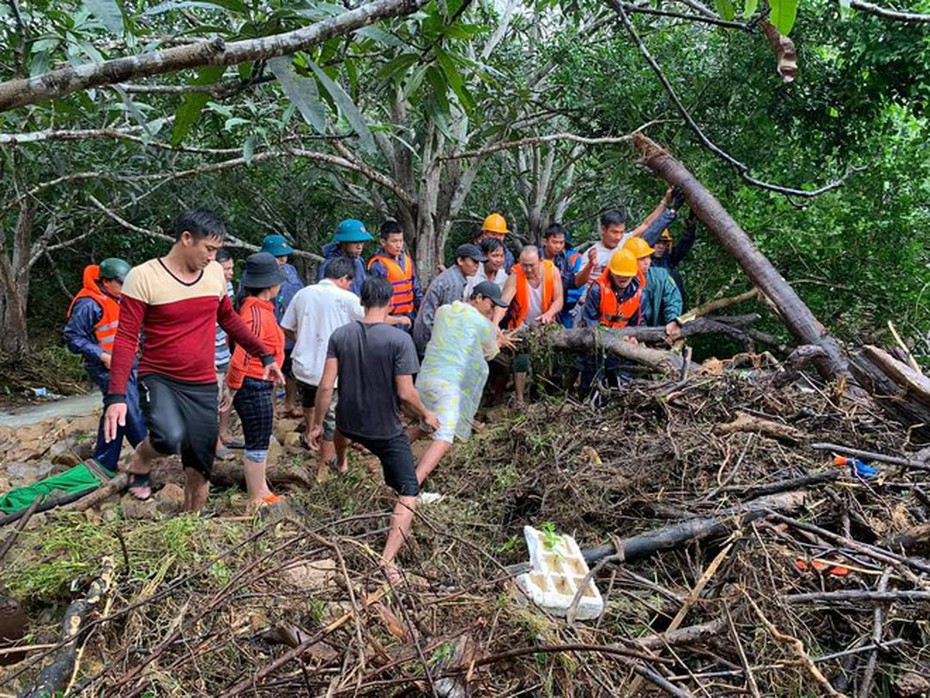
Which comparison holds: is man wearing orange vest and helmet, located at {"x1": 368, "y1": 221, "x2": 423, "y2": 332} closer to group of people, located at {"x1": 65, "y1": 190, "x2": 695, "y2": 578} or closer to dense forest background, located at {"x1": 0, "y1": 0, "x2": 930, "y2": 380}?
group of people, located at {"x1": 65, "y1": 190, "x2": 695, "y2": 578}

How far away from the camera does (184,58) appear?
148 cm

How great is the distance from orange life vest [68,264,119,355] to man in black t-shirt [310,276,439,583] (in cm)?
213

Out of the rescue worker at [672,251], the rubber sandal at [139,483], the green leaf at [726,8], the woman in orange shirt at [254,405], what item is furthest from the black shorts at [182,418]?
the rescue worker at [672,251]

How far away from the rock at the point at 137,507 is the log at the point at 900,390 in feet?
14.5

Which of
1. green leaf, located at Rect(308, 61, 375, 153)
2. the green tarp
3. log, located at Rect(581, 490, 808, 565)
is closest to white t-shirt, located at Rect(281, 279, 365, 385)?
the green tarp

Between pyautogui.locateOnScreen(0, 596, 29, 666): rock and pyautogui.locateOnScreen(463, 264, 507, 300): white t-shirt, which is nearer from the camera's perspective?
pyautogui.locateOnScreen(0, 596, 29, 666): rock

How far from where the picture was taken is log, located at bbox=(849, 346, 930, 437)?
3.94 m

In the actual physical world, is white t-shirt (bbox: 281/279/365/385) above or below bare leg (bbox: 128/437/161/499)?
above

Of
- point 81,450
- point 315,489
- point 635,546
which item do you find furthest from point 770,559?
point 81,450

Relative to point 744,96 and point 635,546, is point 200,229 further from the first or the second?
point 744,96

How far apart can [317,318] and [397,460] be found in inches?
65.9

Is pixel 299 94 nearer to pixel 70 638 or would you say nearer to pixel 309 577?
pixel 70 638

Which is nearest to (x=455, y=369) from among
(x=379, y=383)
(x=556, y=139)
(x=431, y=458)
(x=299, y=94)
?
(x=431, y=458)

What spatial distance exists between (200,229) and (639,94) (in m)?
4.41
